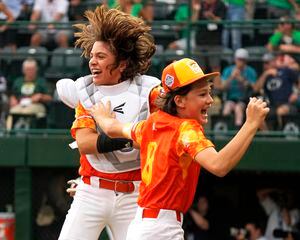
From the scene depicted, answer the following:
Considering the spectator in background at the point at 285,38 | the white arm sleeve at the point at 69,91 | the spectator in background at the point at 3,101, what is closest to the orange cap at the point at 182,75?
the white arm sleeve at the point at 69,91

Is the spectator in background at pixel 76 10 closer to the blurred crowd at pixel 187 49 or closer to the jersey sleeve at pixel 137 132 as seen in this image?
the blurred crowd at pixel 187 49

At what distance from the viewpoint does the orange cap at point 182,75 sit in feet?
17.4

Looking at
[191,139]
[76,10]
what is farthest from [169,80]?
[76,10]

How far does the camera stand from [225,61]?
10289mm

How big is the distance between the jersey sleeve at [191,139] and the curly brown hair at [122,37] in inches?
45.4

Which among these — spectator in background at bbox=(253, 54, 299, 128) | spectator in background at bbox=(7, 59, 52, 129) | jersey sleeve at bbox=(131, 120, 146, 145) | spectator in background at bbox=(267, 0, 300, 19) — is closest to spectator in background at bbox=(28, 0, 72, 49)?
spectator in background at bbox=(7, 59, 52, 129)

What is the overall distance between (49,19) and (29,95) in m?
1.16

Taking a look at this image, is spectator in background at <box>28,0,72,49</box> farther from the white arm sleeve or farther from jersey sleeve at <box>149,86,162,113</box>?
jersey sleeve at <box>149,86,162,113</box>

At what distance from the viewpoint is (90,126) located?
6.22 metres

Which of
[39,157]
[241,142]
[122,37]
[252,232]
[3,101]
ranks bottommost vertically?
[252,232]

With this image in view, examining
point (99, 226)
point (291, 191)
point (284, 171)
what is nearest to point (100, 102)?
point (99, 226)

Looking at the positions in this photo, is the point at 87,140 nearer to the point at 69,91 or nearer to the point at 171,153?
the point at 69,91

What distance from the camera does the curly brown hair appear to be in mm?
6207

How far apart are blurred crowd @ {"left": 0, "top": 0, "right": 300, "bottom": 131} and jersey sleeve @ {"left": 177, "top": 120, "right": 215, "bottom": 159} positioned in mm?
4847
